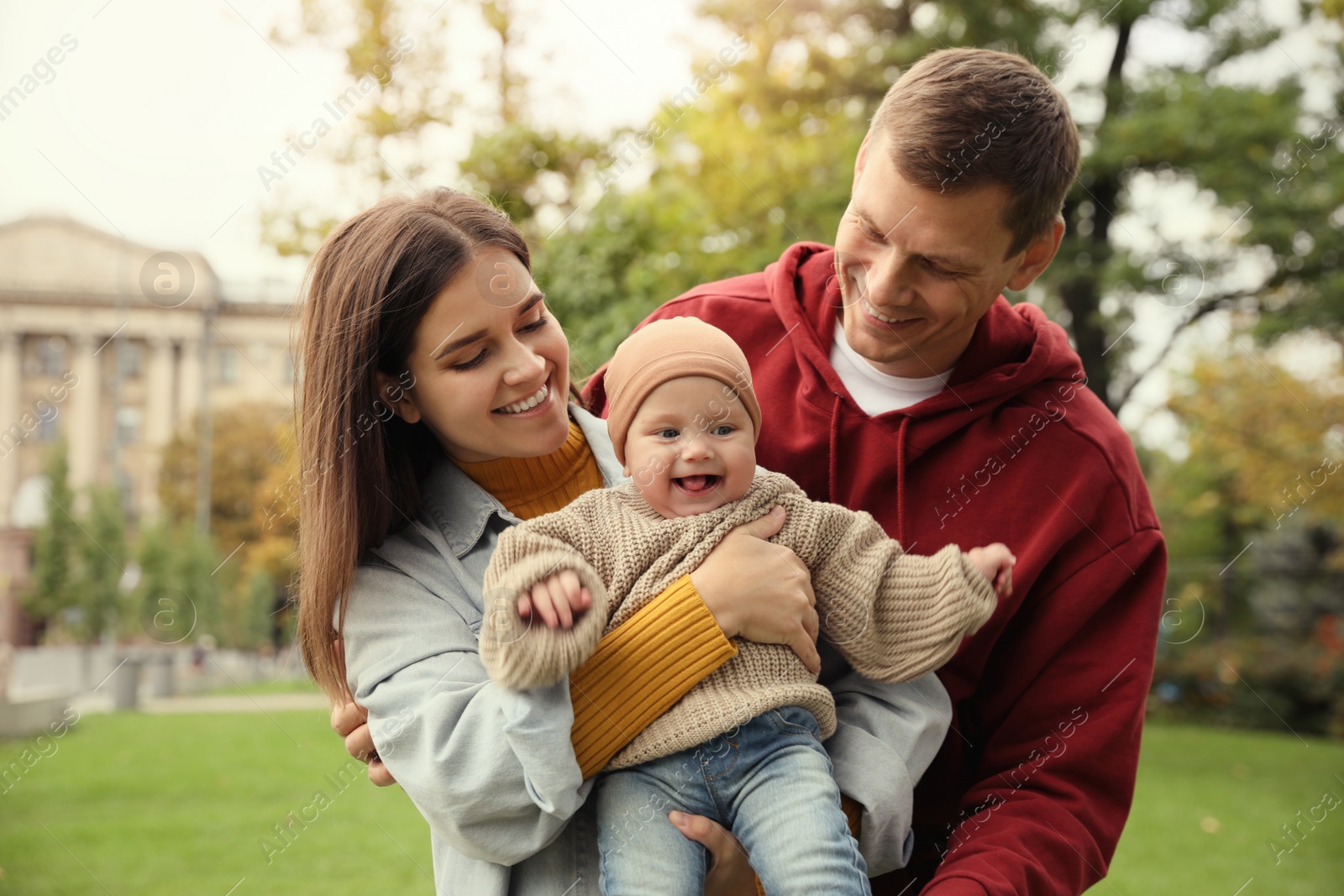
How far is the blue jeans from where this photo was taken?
181cm

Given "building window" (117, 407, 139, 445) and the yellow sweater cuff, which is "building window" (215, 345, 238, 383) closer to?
"building window" (117, 407, 139, 445)

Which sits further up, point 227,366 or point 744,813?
point 744,813

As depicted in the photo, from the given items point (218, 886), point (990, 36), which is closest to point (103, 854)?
point (218, 886)

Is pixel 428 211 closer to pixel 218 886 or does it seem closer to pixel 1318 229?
pixel 218 886

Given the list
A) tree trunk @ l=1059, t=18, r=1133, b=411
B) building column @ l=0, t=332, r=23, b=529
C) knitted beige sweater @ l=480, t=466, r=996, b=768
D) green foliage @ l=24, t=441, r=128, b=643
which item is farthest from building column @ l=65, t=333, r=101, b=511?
knitted beige sweater @ l=480, t=466, r=996, b=768

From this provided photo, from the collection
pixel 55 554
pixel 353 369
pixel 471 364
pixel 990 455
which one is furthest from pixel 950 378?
pixel 55 554

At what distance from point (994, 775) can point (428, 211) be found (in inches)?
69.8

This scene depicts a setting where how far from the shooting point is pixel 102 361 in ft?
131

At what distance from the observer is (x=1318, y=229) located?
10852mm

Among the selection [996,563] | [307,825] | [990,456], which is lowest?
[307,825]

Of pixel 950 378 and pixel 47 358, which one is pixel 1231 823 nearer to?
pixel 950 378

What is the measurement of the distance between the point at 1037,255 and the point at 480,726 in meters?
1.76

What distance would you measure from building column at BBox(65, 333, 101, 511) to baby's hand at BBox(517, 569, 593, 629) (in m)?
41.2

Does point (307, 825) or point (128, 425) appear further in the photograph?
point (128, 425)
